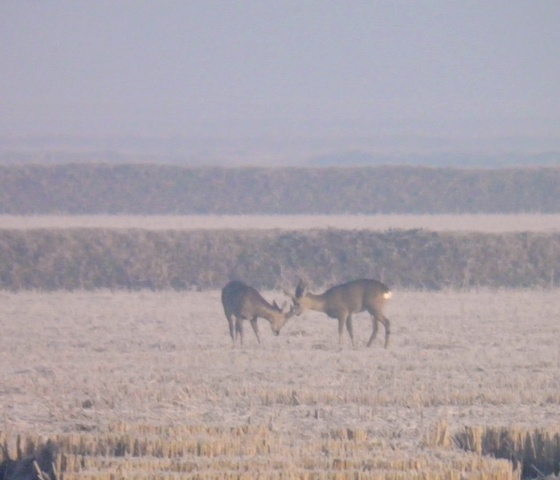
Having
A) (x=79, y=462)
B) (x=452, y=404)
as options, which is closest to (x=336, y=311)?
(x=452, y=404)

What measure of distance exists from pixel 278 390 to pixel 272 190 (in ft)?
149

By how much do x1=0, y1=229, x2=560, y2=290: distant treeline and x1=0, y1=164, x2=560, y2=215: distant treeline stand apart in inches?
876

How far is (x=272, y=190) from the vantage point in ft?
195

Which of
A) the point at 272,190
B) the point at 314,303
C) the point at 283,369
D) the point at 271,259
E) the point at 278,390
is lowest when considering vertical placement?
the point at 278,390

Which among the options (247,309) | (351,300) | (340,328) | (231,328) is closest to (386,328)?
(340,328)

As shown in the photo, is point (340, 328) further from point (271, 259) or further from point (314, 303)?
point (271, 259)

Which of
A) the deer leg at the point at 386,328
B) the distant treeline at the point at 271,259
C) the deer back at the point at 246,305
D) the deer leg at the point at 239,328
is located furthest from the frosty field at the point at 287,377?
the distant treeline at the point at 271,259

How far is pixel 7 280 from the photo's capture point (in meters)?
31.5

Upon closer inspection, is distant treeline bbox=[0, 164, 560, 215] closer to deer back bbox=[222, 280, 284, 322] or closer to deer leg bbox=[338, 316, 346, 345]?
deer back bbox=[222, 280, 284, 322]

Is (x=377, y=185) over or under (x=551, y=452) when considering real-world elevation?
over

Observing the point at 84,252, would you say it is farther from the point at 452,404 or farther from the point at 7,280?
the point at 452,404

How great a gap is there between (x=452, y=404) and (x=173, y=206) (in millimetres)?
43962

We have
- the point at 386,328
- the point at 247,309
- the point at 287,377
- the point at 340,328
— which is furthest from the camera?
the point at 247,309

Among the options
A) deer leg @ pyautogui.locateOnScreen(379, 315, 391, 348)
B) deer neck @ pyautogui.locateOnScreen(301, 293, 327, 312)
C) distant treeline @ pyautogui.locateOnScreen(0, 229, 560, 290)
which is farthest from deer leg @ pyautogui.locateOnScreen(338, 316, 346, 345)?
distant treeline @ pyautogui.locateOnScreen(0, 229, 560, 290)
